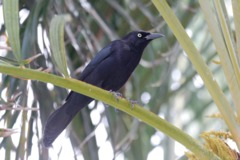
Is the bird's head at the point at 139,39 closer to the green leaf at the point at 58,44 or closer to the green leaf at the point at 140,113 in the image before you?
the green leaf at the point at 140,113

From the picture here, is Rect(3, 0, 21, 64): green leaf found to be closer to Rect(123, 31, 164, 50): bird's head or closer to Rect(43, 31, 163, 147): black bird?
Rect(43, 31, 163, 147): black bird

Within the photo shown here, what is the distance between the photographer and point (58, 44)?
202 centimetres

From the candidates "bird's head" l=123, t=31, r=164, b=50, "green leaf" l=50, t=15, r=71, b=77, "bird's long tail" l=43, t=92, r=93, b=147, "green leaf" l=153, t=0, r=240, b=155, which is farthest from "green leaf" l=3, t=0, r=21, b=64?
"bird's head" l=123, t=31, r=164, b=50

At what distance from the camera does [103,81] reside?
3432 mm

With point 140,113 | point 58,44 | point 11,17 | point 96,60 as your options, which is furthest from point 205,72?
point 96,60

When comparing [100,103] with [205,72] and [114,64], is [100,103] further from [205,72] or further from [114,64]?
[205,72]

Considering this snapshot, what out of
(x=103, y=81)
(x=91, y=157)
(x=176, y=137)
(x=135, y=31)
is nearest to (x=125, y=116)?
(x=103, y=81)

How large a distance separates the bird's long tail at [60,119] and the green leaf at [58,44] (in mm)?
721

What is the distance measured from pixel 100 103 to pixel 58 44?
143 centimetres

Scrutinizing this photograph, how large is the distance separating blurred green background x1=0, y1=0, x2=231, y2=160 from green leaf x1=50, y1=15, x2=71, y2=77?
0.46 m

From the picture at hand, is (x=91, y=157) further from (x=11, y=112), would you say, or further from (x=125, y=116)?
(x=125, y=116)

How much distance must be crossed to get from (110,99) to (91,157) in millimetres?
684

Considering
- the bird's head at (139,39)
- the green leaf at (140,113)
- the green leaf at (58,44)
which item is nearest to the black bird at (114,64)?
the bird's head at (139,39)

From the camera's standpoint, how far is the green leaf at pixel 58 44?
6.55 feet
